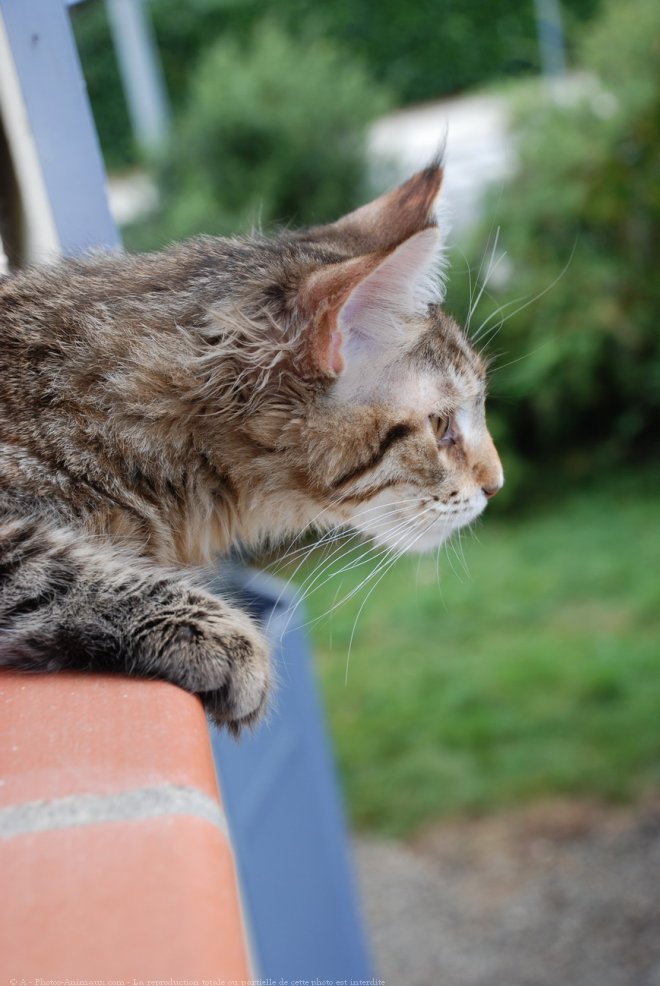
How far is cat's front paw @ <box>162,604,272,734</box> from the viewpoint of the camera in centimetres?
115

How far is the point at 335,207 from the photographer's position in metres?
6.52

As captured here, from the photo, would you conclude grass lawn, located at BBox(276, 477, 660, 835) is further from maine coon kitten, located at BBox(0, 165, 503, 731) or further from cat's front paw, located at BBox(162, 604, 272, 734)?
cat's front paw, located at BBox(162, 604, 272, 734)

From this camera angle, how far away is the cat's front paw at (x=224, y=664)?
3.76 ft

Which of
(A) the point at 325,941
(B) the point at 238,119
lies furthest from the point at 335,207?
(A) the point at 325,941

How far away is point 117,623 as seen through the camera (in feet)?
3.82

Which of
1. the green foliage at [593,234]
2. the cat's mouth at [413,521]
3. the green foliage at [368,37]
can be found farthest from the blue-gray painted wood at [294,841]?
the green foliage at [368,37]

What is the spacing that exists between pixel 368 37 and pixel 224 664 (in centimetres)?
953

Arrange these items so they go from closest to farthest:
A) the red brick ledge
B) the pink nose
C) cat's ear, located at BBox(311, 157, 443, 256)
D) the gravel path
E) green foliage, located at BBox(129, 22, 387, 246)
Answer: the red brick ledge
cat's ear, located at BBox(311, 157, 443, 256)
the pink nose
the gravel path
green foliage, located at BBox(129, 22, 387, 246)

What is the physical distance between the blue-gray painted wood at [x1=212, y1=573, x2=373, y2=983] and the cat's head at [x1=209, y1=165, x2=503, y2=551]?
68 centimetres

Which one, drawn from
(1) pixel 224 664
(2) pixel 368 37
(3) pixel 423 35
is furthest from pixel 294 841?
(2) pixel 368 37

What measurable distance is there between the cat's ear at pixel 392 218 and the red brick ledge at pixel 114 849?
0.79 m

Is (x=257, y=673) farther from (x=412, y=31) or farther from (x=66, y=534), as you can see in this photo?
(x=412, y=31)

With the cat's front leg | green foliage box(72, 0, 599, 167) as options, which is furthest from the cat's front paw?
green foliage box(72, 0, 599, 167)

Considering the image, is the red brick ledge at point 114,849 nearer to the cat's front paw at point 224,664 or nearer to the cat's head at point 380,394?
the cat's front paw at point 224,664
